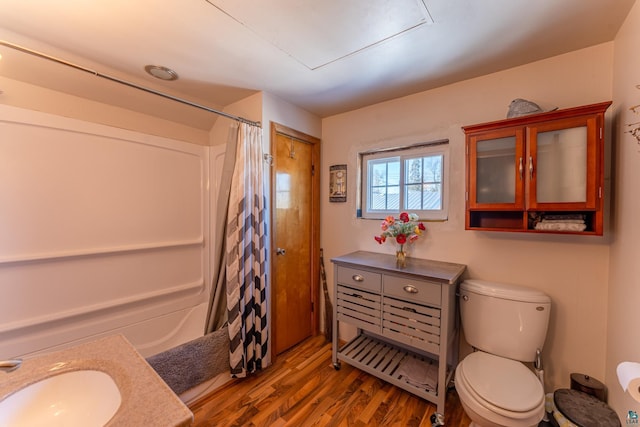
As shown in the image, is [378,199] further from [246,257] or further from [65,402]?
[65,402]

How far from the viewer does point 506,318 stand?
1530mm

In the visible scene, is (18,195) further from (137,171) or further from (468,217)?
(468,217)

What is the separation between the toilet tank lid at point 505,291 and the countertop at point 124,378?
1.68 meters

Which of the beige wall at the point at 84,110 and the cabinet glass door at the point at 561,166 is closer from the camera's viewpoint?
the cabinet glass door at the point at 561,166

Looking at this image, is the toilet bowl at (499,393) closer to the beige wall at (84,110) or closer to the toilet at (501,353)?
the toilet at (501,353)

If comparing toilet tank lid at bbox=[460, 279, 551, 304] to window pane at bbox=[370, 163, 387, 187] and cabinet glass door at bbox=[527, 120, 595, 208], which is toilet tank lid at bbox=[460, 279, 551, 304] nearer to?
cabinet glass door at bbox=[527, 120, 595, 208]

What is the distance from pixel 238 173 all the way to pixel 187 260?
1205 mm

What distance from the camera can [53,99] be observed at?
1.75 m

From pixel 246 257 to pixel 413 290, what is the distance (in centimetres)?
120

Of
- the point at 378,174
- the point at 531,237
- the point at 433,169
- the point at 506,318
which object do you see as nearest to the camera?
the point at 506,318

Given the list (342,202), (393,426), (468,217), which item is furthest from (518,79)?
(393,426)

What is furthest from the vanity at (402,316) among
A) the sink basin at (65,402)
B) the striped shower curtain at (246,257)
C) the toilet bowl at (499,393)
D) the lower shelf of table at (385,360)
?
the sink basin at (65,402)

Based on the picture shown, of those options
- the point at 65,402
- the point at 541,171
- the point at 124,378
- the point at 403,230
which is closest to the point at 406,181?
the point at 403,230

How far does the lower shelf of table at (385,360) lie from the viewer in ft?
5.43
